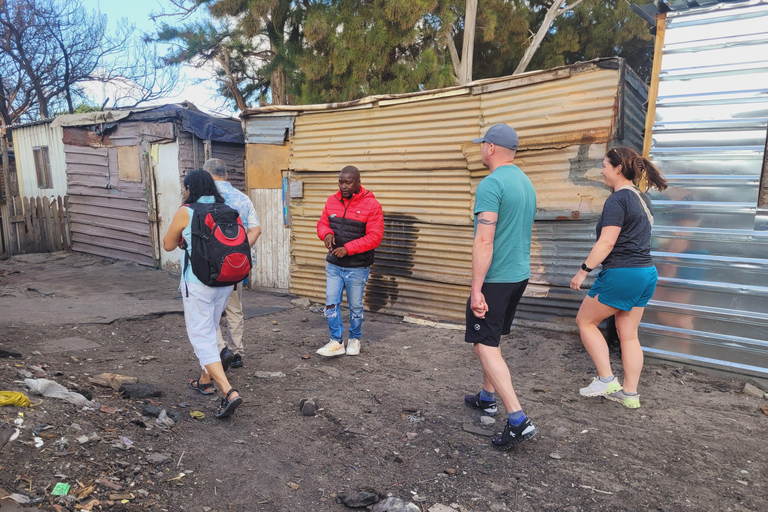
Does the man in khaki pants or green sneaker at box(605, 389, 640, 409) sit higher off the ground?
the man in khaki pants

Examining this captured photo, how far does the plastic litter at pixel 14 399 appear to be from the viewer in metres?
3.03

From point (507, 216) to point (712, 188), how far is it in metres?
2.64

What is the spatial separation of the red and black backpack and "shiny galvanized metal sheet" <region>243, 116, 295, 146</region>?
480 centimetres

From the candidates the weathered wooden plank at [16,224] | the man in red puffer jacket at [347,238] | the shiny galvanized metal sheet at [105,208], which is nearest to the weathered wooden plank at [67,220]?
the shiny galvanized metal sheet at [105,208]

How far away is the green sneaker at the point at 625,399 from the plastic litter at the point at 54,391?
3.94 metres

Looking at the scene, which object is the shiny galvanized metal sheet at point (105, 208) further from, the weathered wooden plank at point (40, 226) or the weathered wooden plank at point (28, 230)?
the weathered wooden plank at point (28, 230)

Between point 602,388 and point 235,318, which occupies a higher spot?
point 235,318

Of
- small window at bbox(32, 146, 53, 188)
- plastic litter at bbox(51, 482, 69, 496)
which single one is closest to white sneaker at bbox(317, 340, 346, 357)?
plastic litter at bbox(51, 482, 69, 496)

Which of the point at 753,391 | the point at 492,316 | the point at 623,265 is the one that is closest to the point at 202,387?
the point at 492,316

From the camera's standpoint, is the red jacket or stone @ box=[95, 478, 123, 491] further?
the red jacket

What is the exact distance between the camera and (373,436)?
3514 mm

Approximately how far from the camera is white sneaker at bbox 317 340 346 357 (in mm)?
5113

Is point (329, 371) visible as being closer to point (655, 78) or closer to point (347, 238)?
point (347, 238)

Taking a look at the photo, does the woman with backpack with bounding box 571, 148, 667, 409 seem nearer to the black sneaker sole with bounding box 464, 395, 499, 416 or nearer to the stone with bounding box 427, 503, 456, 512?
the black sneaker sole with bounding box 464, 395, 499, 416
